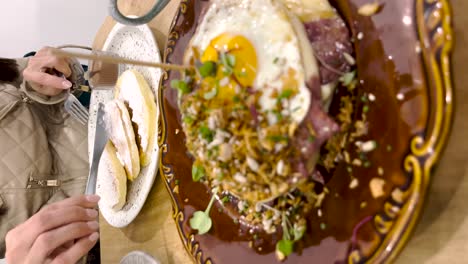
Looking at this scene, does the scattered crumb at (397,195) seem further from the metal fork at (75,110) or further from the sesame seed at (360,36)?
the metal fork at (75,110)

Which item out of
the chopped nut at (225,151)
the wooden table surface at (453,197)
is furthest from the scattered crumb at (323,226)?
the chopped nut at (225,151)

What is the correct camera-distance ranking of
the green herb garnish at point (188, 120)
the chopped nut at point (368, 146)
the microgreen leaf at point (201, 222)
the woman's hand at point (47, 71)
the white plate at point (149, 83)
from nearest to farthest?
the chopped nut at point (368, 146)
the green herb garnish at point (188, 120)
the microgreen leaf at point (201, 222)
the white plate at point (149, 83)
the woman's hand at point (47, 71)

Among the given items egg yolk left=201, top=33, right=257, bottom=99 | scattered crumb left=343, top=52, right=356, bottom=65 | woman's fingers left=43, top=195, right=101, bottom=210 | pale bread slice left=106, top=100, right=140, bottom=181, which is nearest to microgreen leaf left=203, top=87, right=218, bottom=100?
egg yolk left=201, top=33, right=257, bottom=99

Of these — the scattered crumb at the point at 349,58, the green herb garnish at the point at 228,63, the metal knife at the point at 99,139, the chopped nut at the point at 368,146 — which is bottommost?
the metal knife at the point at 99,139

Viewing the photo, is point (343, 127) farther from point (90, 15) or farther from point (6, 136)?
point (90, 15)

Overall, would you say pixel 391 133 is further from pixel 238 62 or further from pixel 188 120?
pixel 188 120

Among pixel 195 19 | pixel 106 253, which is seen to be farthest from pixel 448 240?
pixel 106 253
